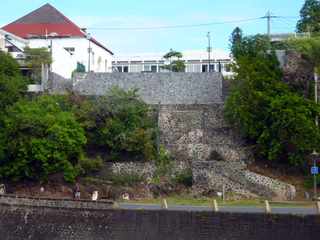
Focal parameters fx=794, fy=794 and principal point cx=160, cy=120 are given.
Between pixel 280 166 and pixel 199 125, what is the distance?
5803 millimetres

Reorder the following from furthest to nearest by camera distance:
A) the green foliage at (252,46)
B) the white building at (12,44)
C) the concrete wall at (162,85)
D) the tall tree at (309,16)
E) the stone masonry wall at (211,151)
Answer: the tall tree at (309,16) → the white building at (12,44) → the concrete wall at (162,85) → the green foliage at (252,46) → the stone masonry wall at (211,151)

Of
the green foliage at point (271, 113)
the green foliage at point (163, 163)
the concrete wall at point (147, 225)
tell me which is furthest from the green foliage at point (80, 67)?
the concrete wall at point (147, 225)

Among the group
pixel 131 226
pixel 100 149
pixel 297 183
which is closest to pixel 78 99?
pixel 100 149

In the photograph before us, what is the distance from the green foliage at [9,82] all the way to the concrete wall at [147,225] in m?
17.9

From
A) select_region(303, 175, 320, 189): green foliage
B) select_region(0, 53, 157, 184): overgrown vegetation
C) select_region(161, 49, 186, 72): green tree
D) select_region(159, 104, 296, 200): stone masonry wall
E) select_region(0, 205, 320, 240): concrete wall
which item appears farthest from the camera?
select_region(161, 49, 186, 72): green tree

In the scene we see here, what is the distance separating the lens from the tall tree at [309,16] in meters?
58.4

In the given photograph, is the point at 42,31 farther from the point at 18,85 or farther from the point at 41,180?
the point at 41,180

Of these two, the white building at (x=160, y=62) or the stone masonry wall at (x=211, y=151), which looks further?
the white building at (x=160, y=62)

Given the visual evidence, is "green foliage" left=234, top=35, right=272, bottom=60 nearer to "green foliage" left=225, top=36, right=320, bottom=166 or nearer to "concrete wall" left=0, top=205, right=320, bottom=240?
"green foliage" left=225, top=36, right=320, bottom=166

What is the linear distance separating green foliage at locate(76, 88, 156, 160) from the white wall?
903 centimetres

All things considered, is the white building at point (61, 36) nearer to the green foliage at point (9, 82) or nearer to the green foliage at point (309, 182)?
the green foliage at point (9, 82)

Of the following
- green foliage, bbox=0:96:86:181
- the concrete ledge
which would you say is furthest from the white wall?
the concrete ledge

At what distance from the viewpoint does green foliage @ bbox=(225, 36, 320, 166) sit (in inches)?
1639

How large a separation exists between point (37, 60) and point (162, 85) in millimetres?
8474
